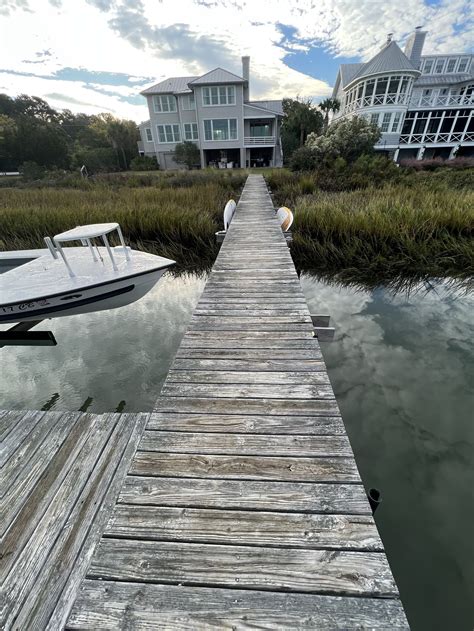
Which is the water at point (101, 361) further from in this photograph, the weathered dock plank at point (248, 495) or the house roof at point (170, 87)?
the house roof at point (170, 87)

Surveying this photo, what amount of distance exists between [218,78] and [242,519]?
28120 mm

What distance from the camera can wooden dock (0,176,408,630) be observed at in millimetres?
1042

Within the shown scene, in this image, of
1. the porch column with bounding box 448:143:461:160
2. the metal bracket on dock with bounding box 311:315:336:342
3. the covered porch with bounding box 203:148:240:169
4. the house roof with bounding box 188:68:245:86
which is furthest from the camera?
the porch column with bounding box 448:143:461:160

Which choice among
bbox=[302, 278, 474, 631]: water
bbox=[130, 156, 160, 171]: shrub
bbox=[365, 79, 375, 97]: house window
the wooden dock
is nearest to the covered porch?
bbox=[130, 156, 160, 171]: shrub

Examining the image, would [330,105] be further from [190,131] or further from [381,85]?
[190,131]

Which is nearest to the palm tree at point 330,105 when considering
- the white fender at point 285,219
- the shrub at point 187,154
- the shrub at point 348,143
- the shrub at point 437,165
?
the shrub at point 437,165

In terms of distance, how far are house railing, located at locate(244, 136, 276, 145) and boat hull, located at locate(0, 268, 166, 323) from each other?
2435 cm

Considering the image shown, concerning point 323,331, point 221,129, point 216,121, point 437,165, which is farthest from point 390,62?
point 323,331

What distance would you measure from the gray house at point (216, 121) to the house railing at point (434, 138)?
12.3m

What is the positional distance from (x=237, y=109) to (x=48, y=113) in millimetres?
54332

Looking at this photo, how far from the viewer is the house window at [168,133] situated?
1000 inches

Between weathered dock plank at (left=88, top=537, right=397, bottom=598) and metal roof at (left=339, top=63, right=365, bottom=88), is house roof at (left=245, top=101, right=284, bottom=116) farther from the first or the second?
weathered dock plank at (left=88, top=537, right=397, bottom=598)

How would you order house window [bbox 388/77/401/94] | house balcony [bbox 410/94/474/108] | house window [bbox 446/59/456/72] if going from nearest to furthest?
house window [bbox 388/77/401/94], house balcony [bbox 410/94/474/108], house window [bbox 446/59/456/72]

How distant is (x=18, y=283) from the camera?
4238mm
